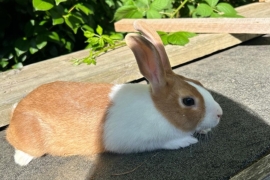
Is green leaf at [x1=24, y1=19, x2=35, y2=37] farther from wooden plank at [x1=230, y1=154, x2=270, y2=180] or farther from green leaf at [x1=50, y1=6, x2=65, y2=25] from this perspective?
wooden plank at [x1=230, y1=154, x2=270, y2=180]

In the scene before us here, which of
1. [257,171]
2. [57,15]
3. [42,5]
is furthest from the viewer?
[57,15]

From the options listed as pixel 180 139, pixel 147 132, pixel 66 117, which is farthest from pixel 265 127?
pixel 66 117

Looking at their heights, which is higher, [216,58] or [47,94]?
[47,94]

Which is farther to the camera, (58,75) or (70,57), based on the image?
(70,57)

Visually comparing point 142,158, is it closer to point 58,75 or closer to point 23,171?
point 23,171

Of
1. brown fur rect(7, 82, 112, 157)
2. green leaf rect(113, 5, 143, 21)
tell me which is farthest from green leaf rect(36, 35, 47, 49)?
brown fur rect(7, 82, 112, 157)

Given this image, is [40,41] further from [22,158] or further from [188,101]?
[188,101]

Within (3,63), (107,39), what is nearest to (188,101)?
(107,39)
